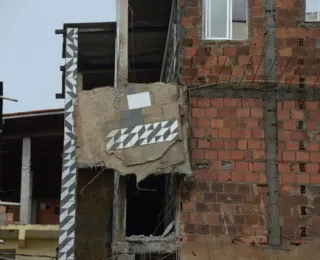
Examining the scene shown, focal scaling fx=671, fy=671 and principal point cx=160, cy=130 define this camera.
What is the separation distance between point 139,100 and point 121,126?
0.54 meters

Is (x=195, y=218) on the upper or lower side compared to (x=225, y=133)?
lower

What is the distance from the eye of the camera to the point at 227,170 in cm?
1088

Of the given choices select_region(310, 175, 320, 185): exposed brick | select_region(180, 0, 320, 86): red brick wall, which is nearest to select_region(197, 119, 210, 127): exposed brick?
select_region(180, 0, 320, 86): red brick wall

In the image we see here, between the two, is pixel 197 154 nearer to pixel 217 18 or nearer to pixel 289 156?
pixel 289 156

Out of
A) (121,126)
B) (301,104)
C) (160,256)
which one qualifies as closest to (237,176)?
(301,104)

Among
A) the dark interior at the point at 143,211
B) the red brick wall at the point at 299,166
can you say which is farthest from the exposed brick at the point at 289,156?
the dark interior at the point at 143,211

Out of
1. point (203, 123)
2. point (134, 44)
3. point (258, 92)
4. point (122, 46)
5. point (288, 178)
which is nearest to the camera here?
point (288, 178)

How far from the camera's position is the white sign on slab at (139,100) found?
36.3ft

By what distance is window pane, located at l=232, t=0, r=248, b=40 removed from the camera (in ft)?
37.5

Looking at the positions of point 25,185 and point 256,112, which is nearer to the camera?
point 256,112

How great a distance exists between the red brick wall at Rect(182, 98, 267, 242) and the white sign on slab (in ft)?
2.52

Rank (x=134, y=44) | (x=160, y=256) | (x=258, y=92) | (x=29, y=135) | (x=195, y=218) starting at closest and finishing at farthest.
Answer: (x=195, y=218), (x=258, y=92), (x=160, y=256), (x=134, y=44), (x=29, y=135)

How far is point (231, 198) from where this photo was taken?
35.3 ft

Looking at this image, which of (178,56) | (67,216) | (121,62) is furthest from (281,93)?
(67,216)
